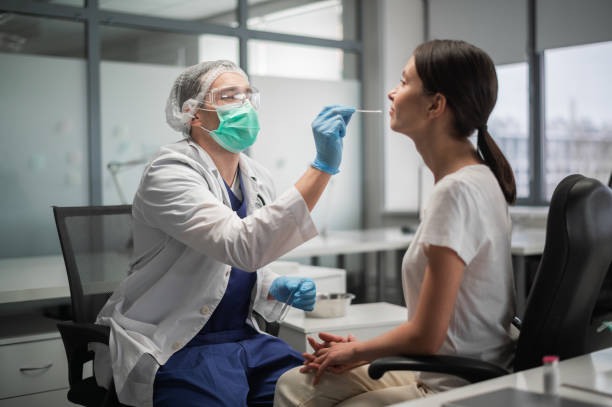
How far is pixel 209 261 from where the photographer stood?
167 cm

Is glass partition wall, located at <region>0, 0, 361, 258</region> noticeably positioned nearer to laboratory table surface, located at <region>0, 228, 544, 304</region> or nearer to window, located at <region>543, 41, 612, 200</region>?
laboratory table surface, located at <region>0, 228, 544, 304</region>

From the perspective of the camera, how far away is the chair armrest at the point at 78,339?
1.63 meters

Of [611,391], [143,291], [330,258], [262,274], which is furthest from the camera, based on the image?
[330,258]

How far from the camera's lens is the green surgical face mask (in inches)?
72.5

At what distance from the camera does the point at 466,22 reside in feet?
16.6

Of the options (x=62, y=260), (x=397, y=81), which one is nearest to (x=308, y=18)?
(x=397, y=81)

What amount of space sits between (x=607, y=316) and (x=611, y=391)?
19.1 inches

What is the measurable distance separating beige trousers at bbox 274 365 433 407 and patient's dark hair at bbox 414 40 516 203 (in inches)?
18.6

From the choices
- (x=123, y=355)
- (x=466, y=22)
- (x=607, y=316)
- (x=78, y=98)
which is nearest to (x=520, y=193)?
(x=466, y=22)

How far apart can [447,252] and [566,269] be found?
0.88ft

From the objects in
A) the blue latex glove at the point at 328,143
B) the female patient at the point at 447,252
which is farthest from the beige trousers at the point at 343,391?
the blue latex glove at the point at 328,143

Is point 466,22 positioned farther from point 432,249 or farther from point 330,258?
point 432,249

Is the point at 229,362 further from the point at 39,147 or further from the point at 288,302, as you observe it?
the point at 39,147

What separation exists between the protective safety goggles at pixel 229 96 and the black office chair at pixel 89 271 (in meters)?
0.46
